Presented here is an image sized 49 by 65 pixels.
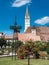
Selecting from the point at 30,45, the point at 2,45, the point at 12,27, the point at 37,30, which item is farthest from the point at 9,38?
the point at 30,45

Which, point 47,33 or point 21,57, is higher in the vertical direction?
point 47,33

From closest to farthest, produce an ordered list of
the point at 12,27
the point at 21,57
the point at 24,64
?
the point at 24,64
the point at 21,57
the point at 12,27

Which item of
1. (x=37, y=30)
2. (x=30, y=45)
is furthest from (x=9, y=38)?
(x=30, y=45)

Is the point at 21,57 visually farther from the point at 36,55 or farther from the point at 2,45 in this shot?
the point at 2,45

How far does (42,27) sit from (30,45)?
5377 inches

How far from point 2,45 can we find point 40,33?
2739 inches

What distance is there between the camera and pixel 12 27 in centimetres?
4122

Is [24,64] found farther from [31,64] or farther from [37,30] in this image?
[37,30]

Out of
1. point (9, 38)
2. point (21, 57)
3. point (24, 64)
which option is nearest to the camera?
point (24, 64)

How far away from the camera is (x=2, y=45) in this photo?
96.9 m

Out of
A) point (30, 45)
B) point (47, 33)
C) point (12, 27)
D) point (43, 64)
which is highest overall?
point (47, 33)

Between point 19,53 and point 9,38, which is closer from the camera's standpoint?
point 19,53

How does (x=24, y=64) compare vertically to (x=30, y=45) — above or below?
below

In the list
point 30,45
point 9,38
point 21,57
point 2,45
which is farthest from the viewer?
point 9,38
